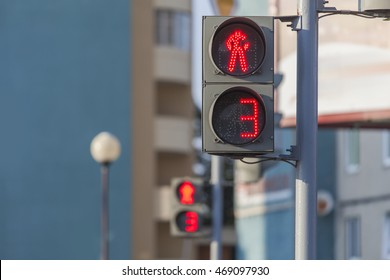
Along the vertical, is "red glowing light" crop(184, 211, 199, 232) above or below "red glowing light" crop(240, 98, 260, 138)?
below

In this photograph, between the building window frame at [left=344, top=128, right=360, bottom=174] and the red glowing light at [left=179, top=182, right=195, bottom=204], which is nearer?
the red glowing light at [left=179, top=182, right=195, bottom=204]

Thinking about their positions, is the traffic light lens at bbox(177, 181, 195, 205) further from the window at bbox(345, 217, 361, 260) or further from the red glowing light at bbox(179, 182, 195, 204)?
the window at bbox(345, 217, 361, 260)

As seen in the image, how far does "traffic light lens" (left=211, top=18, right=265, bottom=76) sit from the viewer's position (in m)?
10.1

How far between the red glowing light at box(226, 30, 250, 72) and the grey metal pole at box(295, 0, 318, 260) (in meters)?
0.85

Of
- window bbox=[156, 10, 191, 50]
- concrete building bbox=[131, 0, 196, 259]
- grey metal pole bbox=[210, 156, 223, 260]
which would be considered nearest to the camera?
grey metal pole bbox=[210, 156, 223, 260]

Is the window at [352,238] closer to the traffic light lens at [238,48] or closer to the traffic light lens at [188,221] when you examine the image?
the traffic light lens at [188,221]

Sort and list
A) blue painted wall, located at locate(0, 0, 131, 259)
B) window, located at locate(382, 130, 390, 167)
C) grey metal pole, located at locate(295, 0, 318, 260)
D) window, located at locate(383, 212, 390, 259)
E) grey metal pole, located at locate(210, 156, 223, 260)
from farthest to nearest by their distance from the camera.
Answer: blue painted wall, located at locate(0, 0, 131, 259), window, located at locate(383, 212, 390, 259), window, located at locate(382, 130, 390, 167), grey metal pole, located at locate(210, 156, 223, 260), grey metal pole, located at locate(295, 0, 318, 260)

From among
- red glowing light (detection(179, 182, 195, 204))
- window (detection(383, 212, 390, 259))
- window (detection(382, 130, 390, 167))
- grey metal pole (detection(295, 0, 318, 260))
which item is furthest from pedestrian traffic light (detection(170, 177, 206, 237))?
window (detection(383, 212, 390, 259))

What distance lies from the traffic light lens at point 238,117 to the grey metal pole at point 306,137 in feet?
2.76

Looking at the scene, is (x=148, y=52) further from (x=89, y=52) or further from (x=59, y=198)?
(x=59, y=198)

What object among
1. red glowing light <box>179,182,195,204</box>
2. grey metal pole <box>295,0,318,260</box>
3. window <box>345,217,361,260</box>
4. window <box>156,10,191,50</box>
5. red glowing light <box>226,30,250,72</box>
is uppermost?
window <box>156,10,191,50</box>

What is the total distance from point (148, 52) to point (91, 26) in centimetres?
201

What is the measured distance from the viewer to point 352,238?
34938mm
